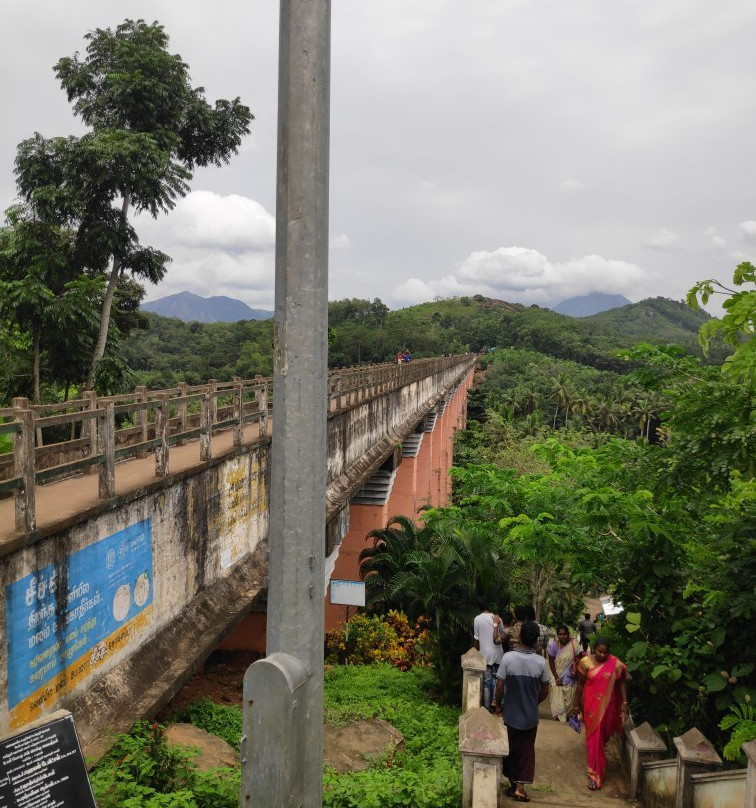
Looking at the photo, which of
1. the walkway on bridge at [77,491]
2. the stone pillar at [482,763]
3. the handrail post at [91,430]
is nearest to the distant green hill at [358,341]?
the walkway on bridge at [77,491]

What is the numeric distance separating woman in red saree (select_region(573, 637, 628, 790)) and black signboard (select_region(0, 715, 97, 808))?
4.23 metres

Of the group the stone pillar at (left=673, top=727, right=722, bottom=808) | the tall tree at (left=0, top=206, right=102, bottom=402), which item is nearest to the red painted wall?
the stone pillar at (left=673, top=727, right=722, bottom=808)

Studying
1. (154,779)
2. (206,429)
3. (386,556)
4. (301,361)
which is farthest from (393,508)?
(301,361)

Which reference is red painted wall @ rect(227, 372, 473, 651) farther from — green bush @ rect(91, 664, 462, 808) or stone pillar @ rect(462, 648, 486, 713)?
stone pillar @ rect(462, 648, 486, 713)

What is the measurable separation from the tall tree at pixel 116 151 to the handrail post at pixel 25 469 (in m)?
14.5

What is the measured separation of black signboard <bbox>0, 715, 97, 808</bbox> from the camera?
2930 millimetres

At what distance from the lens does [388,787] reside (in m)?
5.09

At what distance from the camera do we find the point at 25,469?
14.1 ft

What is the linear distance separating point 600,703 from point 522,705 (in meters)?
0.85

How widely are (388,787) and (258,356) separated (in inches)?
2427

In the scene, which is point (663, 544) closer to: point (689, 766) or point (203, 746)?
point (689, 766)

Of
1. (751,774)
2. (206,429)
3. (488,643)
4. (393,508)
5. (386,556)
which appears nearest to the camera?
(751,774)

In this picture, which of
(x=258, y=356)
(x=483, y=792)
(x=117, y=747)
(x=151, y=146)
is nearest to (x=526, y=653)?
(x=483, y=792)

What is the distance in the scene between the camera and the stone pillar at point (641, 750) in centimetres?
571
